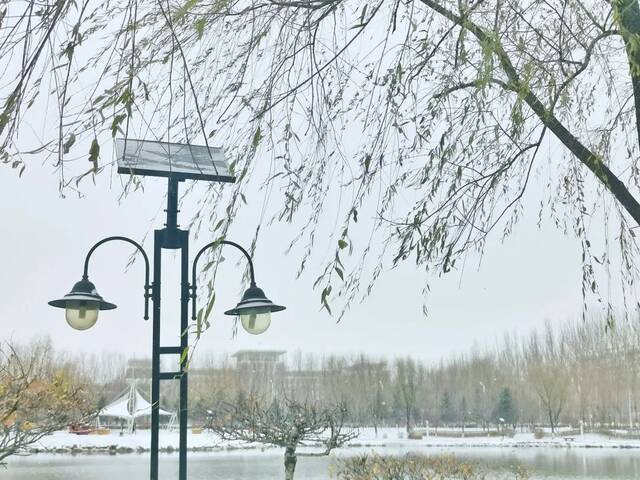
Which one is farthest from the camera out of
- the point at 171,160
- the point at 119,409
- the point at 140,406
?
the point at 140,406

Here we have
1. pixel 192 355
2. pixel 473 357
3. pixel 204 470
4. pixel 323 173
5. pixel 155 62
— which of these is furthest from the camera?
pixel 473 357

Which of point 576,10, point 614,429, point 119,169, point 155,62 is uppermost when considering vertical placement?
point 576,10

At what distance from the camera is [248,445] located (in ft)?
78.2

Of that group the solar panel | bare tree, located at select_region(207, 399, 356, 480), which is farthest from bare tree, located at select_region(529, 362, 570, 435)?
the solar panel

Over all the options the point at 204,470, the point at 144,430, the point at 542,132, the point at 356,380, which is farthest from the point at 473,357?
the point at 542,132

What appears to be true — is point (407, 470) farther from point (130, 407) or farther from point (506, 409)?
point (506, 409)

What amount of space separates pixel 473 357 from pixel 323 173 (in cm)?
3290

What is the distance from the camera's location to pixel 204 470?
579 inches

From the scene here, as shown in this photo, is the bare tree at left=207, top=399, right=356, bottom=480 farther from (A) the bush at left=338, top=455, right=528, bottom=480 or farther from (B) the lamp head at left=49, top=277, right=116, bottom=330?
(B) the lamp head at left=49, top=277, right=116, bottom=330

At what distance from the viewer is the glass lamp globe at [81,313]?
2.98 meters

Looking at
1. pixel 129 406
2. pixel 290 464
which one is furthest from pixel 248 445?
pixel 290 464

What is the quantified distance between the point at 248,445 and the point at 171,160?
22.8 meters

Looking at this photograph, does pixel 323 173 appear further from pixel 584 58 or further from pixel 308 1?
pixel 584 58

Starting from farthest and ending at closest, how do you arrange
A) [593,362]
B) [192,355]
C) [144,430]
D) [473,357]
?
[473,357] → [144,430] → [593,362] → [192,355]
